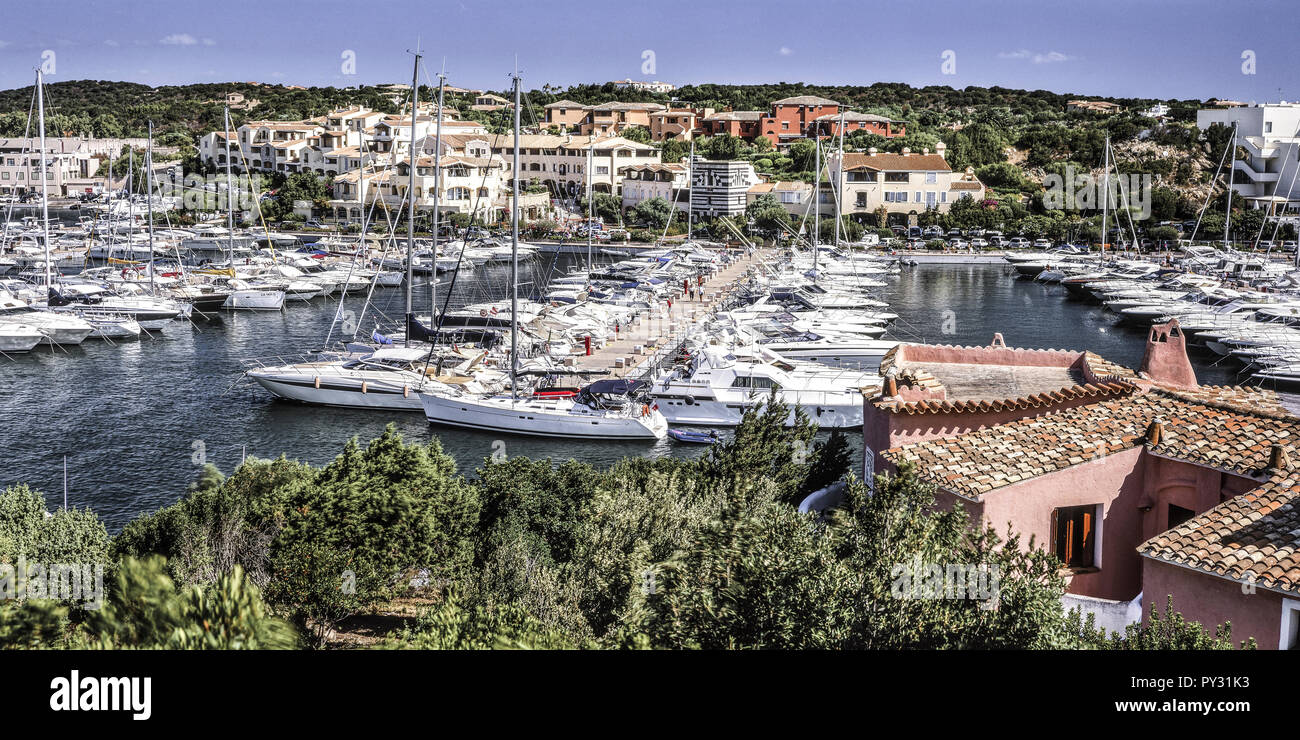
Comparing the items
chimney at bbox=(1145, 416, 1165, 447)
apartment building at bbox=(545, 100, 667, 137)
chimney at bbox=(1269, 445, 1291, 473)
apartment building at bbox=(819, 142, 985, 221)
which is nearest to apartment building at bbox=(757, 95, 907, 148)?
apartment building at bbox=(545, 100, 667, 137)

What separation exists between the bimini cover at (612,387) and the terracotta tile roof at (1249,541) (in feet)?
79.1

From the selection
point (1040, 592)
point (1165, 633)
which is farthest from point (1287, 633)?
point (1040, 592)

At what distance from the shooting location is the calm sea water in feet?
96.2

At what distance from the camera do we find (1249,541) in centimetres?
902

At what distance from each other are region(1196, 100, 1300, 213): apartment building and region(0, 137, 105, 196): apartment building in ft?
331

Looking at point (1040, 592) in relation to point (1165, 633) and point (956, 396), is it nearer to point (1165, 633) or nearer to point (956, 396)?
point (1165, 633)

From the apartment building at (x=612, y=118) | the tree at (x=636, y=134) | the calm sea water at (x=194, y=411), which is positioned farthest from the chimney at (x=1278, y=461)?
the apartment building at (x=612, y=118)

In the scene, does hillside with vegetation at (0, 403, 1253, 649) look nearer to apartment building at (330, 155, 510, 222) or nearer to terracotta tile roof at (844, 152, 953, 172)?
apartment building at (330, 155, 510, 222)

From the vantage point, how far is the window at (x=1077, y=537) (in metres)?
11.2

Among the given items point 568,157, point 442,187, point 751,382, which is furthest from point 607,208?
point 751,382

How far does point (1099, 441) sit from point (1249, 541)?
227cm

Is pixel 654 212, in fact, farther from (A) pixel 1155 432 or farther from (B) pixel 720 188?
(A) pixel 1155 432

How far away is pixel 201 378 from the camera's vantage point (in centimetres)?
4056
